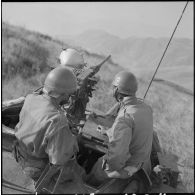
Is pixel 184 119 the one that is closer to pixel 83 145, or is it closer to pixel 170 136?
pixel 170 136

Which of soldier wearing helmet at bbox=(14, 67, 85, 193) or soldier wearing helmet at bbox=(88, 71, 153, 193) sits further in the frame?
soldier wearing helmet at bbox=(88, 71, 153, 193)

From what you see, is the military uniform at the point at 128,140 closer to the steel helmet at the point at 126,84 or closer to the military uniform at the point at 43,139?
the steel helmet at the point at 126,84

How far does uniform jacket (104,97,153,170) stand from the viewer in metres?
5.54

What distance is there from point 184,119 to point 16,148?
51.4 ft

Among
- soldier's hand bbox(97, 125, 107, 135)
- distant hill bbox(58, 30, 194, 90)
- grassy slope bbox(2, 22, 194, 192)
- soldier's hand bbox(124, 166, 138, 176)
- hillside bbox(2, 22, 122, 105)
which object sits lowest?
distant hill bbox(58, 30, 194, 90)

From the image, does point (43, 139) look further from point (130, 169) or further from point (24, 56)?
point (24, 56)

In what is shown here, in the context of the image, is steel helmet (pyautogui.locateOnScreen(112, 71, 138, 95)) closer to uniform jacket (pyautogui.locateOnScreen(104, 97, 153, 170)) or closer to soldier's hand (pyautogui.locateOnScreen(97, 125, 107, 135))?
uniform jacket (pyautogui.locateOnScreen(104, 97, 153, 170))

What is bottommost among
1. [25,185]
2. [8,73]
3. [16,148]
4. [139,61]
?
[139,61]

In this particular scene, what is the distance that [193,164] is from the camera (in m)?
14.5

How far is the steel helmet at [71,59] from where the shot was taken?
23.5 feet

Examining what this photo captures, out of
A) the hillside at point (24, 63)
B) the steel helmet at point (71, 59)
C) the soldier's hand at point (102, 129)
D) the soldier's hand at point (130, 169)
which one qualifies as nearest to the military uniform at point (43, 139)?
the soldier's hand at point (130, 169)

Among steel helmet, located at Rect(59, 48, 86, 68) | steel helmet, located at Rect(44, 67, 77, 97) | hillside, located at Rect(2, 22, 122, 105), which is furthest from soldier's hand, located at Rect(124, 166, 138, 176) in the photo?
hillside, located at Rect(2, 22, 122, 105)

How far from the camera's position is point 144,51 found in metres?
98.2

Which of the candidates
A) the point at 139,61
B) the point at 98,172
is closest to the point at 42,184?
the point at 98,172
